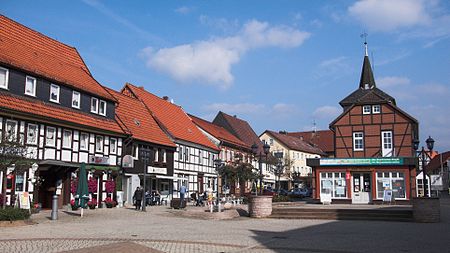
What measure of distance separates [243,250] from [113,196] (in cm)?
2232

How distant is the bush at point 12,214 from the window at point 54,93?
36.6ft

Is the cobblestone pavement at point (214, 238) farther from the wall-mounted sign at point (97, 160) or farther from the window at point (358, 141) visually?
the window at point (358, 141)

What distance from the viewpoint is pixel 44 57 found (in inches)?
1240

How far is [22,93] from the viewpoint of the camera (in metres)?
26.3

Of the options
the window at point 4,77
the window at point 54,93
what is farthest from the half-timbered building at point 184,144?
the window at point 4,77

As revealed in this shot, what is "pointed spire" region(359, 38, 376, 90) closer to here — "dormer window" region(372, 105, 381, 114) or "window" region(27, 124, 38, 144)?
"dormer window" region(372, 105, 381, 114)

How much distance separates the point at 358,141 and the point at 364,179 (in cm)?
613

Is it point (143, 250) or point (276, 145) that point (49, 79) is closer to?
point (143, 250)

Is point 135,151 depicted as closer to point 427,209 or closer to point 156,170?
point 156,170

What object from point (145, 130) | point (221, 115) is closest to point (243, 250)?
point (145, 130)

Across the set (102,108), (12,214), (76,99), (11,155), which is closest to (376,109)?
(102,108)

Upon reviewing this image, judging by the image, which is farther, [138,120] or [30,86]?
[138,120]

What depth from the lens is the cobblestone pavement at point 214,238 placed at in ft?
42.6

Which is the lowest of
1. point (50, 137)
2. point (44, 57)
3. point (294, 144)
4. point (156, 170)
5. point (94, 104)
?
point (156, 170)
